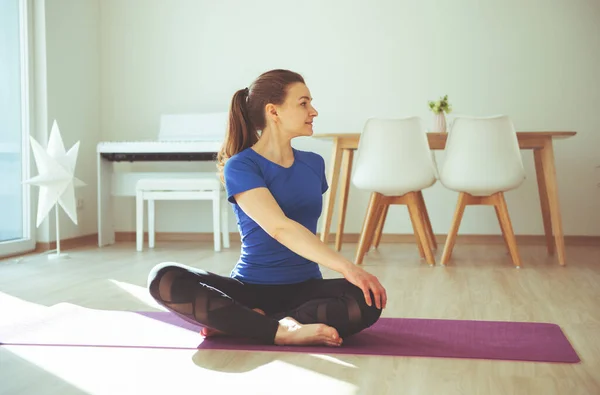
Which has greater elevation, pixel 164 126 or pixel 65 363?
pixel 164 126

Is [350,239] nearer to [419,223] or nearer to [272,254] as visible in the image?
[419,223]

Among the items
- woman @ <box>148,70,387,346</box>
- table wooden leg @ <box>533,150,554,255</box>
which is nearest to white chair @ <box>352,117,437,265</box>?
table wooden leg @ <box>533,150,554,255</box>

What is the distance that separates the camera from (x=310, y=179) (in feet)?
7.07

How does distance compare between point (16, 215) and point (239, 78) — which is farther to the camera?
point (239, 78)

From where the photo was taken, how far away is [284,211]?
208cm

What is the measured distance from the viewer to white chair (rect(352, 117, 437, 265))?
3969mm

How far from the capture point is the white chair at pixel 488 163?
3.90 metres

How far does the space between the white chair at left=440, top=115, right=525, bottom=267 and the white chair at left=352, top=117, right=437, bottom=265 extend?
0.57 ft

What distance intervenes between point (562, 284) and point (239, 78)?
309 cm

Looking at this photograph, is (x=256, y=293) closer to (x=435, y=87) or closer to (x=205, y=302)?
(x=205, y=302)

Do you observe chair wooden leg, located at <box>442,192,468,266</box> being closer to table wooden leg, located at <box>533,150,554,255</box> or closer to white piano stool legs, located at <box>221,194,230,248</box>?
table wooden leg, located at <box>533,150,554,255</box>

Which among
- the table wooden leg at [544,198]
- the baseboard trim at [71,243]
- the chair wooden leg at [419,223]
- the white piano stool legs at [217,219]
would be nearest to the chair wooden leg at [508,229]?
the chair wooden leg at [419,223]

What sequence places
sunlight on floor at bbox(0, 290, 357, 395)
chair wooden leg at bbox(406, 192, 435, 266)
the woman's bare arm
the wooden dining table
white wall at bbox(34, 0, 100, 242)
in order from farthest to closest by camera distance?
1. white wall at bbox(34, 0, 100, 242)
2. the wooden dining table
3. chair wooden leg at bbox(406, 192, 435, 266)
4. the woman's bare arm
5. sunlight on floor at bbox(0, 290, 357, 395)

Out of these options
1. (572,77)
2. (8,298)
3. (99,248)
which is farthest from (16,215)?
(572,77)
